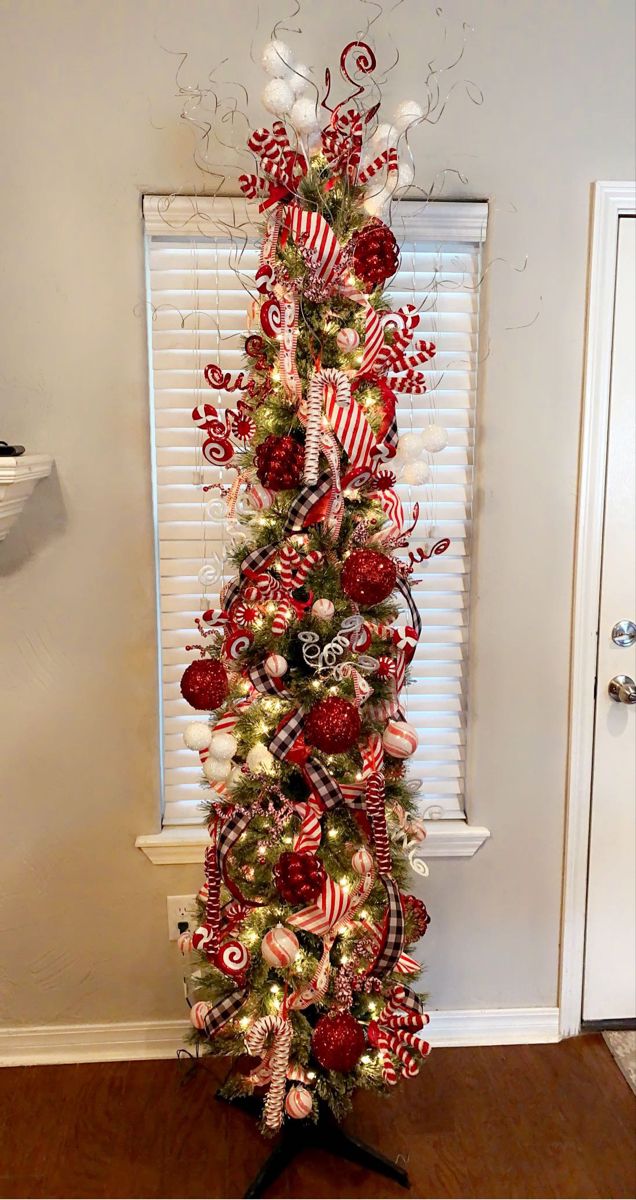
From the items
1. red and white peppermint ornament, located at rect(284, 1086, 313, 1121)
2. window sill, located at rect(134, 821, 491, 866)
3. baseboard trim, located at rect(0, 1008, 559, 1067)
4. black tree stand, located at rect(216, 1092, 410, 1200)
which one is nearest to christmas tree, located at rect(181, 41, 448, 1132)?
red and white peppermint ornament, located at rect(284, 1086, 313, 1121)

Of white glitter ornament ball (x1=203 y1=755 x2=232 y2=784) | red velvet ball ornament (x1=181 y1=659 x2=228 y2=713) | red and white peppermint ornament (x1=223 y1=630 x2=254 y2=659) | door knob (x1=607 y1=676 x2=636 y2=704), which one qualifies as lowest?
white glitter ornament ball (x1=203 y1=755 x2=232 y2=784)

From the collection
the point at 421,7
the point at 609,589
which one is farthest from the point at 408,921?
the point at 421,7

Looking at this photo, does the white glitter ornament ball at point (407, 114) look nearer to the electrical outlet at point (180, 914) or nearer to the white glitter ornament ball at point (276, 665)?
the white glitter ornament ball at point (276, 665)

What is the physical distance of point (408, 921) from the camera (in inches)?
73.1

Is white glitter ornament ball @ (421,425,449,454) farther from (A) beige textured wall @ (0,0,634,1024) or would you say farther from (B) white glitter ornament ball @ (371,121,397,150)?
(B) white glitter ornament ball @ (371,121,397,150)

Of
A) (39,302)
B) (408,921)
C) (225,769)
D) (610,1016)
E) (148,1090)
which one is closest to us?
(225,769)

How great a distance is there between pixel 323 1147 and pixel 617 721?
1.23 metres

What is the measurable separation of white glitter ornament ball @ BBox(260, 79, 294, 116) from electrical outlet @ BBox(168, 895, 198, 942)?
1781 mm

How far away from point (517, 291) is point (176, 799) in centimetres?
151

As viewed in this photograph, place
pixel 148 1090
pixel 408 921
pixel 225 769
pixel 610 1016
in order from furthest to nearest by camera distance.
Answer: pixel 610 1016
pixel 148 1090
pixel 408 921
pixel 225 769

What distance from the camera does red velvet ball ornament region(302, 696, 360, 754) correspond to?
1597 mm

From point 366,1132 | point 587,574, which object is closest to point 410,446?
point 587,574

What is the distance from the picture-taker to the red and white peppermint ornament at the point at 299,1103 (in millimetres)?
1699

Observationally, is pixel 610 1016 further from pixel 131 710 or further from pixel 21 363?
pixel 21 363
